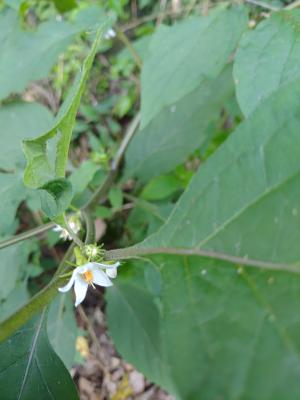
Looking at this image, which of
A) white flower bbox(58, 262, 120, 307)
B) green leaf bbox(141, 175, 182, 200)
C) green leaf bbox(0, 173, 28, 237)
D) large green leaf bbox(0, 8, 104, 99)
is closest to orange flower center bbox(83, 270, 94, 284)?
white flower bbox(58, 262, 120, 307)

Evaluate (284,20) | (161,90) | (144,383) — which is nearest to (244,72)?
(284,20)

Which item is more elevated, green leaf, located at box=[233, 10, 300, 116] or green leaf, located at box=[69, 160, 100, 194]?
green leaf, located at box=[233, 10, 300, 116]

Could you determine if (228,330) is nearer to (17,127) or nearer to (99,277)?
(99,277)

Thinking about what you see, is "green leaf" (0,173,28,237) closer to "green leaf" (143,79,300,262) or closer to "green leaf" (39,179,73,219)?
"green leaf" (39,179,73,219)

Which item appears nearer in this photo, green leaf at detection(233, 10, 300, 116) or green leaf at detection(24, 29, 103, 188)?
green leaf at detection(24, 29, 103, 188)

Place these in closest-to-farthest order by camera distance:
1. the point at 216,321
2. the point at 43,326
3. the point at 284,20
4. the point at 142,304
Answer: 1. the point at 216,321
2. the point at 43,326
3. the point at 284,20
4. the point at 142,304

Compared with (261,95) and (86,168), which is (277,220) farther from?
(86,168)

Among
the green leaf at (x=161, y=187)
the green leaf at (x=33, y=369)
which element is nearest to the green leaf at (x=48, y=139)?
the green leaf at (x=33, y=369)
